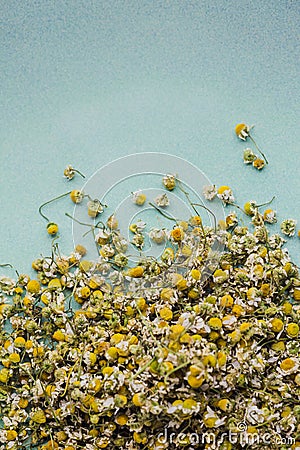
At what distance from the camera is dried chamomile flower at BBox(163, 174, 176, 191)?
1578 mm

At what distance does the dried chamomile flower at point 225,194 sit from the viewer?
1.56 metres

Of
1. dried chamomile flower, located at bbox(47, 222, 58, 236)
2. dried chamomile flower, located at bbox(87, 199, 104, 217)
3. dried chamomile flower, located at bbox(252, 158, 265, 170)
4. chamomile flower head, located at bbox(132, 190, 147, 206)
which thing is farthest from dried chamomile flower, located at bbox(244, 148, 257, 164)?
dried chamomile flower, located at bbox(47, 222, 58, 236)

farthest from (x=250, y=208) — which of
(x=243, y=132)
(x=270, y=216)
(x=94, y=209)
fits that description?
(x=94, y=209)

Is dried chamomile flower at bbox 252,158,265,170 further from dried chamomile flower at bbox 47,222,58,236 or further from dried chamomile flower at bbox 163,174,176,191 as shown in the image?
dried chamomile flower at bbox 47,222,58,236

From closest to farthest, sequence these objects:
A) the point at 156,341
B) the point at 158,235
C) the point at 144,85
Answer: the point at 156,341 < the point at 158,235 < the point at 144,85

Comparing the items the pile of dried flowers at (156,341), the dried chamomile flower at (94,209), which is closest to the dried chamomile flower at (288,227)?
the pile of dried flowers at (156,341)

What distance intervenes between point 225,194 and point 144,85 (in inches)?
13.1

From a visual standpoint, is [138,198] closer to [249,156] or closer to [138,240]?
[138,240]

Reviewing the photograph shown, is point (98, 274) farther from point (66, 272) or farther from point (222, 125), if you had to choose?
point (222, 125)

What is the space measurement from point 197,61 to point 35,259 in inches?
23.7

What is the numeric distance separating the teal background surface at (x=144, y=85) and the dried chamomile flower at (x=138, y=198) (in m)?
0.10

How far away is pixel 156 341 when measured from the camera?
1279 mm

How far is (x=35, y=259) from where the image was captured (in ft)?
5.13

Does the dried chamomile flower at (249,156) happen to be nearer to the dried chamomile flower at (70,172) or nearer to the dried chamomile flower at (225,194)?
the dried chamomile flower at (225,194)
